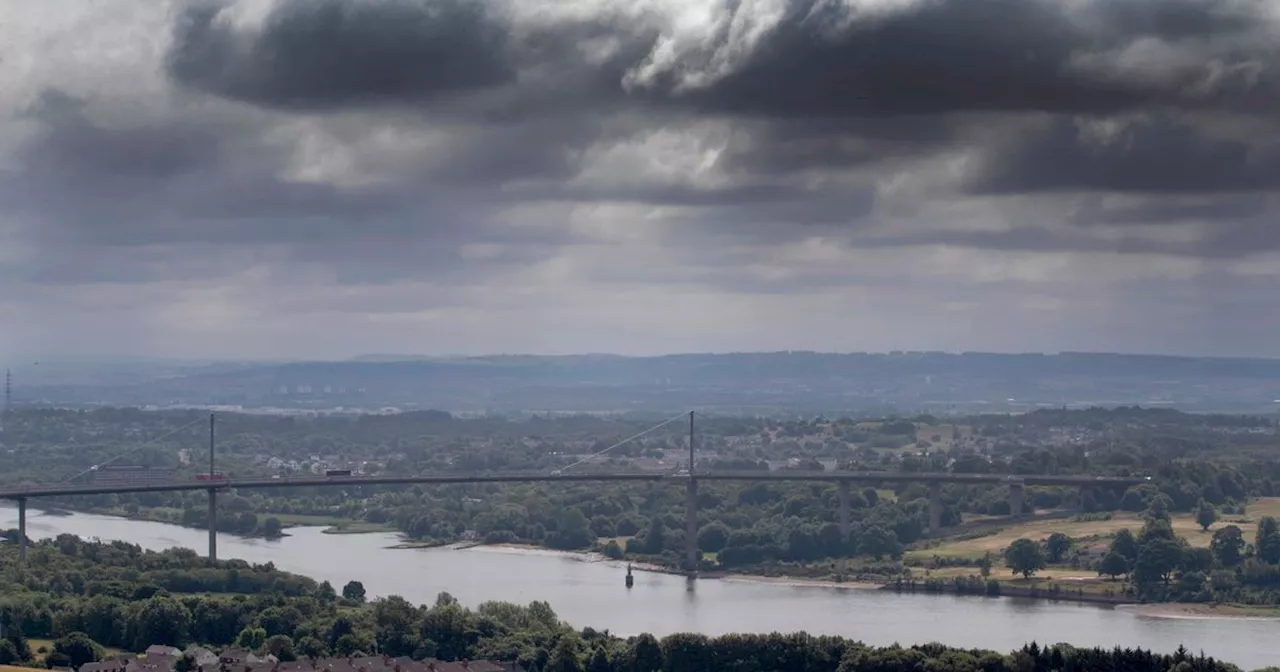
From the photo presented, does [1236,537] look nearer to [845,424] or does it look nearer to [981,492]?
[981,492]

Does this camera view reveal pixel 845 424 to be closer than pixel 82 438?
No

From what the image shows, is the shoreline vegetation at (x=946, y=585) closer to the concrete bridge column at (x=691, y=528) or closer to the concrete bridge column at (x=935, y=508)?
the concrete bridge column at (x=691, y=528)

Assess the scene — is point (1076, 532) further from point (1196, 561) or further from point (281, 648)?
point (281, 648)

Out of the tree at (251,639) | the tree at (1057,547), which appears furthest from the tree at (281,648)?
the tree at (1057,547)

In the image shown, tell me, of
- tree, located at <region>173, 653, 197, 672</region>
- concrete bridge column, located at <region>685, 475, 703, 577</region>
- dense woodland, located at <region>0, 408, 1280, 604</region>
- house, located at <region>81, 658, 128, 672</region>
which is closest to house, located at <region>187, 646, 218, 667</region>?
tree, located at <region>173, 653, 197, 672</region>

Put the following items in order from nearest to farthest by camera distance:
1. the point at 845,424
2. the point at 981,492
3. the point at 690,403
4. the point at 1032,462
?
the point at 981,492
the point at 1032,462
the point at 845,424
the point at 690,403

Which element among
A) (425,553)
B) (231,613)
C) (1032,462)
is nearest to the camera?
(231,613)

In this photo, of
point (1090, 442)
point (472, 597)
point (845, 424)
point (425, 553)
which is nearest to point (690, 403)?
point (845, 424)
